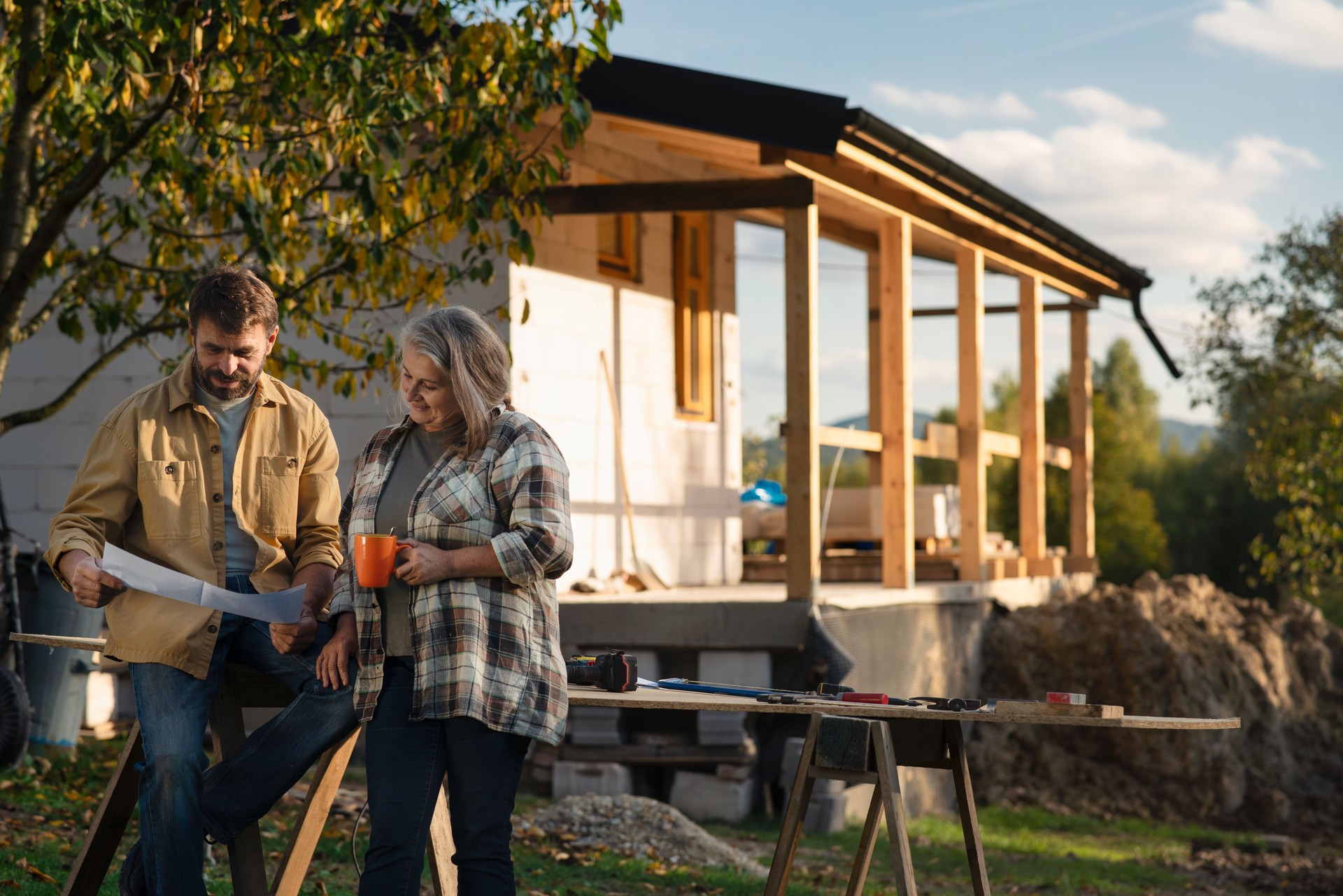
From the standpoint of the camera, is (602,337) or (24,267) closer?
(24,267)

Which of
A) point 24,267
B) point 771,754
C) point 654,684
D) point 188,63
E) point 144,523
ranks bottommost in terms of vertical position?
point 771,754

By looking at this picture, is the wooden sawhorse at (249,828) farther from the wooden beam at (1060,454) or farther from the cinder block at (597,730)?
the wooden beam at (1060,454)

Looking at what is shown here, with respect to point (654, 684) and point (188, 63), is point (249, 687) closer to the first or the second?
point (654, 684)

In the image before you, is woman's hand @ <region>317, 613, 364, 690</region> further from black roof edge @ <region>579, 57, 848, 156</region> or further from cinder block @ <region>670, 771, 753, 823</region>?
cinder block @ <region>670, 771, 753, 823</region>

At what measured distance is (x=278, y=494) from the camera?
410 centimetres

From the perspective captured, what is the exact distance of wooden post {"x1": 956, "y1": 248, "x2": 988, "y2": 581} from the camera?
1180 cm

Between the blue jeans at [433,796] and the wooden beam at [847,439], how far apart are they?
19.3ft

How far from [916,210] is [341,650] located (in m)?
8.15

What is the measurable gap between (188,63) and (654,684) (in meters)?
3.05

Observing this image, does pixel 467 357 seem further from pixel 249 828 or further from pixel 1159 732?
pixel 1159 732

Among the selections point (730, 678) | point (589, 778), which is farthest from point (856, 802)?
point (589, 778)

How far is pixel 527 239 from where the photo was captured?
677 centimetres

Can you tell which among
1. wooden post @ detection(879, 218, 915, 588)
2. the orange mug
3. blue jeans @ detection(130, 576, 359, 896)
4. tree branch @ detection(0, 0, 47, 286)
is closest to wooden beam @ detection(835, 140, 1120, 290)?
wooden post @ detection(879, 218, 915, 588)

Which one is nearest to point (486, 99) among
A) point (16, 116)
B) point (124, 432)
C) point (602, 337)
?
point (16, 116)
